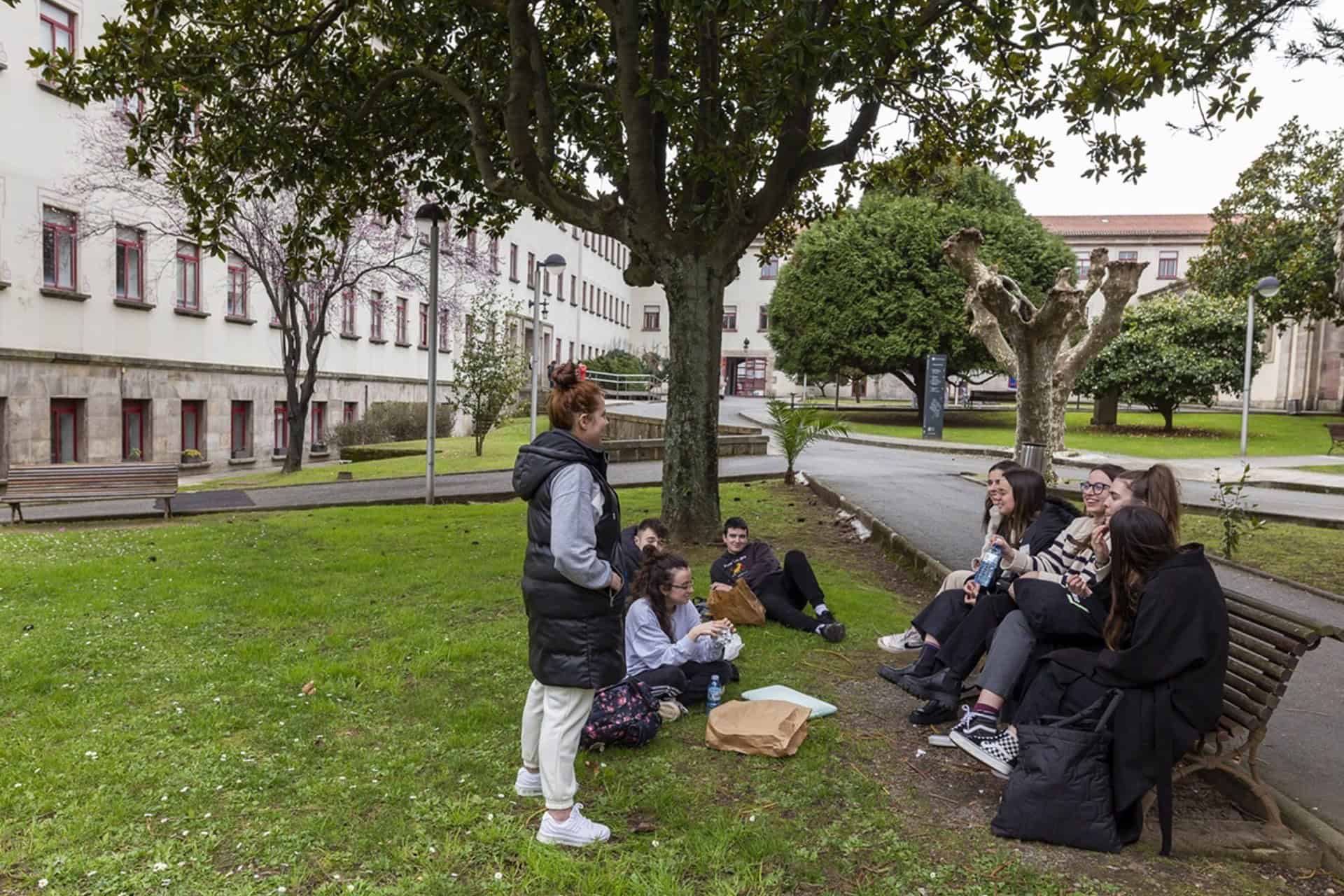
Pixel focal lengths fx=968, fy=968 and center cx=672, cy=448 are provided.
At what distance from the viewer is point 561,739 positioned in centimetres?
389

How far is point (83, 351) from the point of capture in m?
21.8

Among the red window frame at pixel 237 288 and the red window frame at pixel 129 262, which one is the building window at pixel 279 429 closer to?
the red window frame at pixel 237 288

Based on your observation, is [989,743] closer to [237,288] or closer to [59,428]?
[59,428]

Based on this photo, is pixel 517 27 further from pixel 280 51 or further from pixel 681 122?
pixel 280 51

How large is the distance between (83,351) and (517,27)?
56.2ft

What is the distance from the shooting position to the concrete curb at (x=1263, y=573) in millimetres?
3785

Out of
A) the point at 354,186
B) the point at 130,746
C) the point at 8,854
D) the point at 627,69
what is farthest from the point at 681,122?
the point at 8,854

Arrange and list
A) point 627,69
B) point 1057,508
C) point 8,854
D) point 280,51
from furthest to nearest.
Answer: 1. point 280,51
2. point 627,69
3. point 1057,508
4. point 8,854

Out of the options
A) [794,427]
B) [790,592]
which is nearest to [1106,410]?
[794,427]

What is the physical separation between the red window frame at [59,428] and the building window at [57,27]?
747 cm

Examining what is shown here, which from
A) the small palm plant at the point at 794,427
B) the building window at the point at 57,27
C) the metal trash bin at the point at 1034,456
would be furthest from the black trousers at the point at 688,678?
the building window at the point at 57,27

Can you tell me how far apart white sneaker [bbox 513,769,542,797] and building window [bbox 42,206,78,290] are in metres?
21.4

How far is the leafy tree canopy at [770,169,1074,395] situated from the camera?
125 feet

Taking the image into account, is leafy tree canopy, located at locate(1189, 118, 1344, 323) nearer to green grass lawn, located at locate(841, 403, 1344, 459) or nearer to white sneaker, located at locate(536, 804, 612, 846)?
green grass lawn, located at locate(841, 403, 1344, 459)
